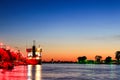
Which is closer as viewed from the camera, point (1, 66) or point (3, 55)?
point (1, 66)

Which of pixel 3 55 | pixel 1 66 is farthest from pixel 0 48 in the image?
pixel 1 66

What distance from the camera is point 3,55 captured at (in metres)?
155

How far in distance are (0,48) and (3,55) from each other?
31.7 ft

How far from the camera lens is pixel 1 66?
390 feet

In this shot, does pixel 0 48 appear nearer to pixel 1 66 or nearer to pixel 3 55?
pixel 3 55

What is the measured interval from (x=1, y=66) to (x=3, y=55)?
1439 inches

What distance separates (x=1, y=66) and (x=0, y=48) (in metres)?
28.2

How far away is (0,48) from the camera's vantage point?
5743 inches

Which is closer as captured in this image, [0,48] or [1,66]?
[1,66]
